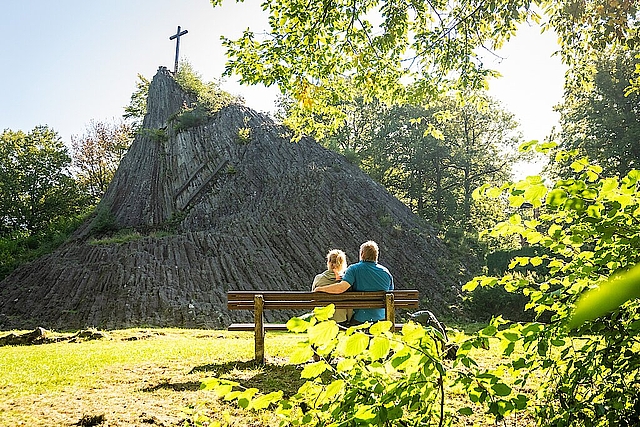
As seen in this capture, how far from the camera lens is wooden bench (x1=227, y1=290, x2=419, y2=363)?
6.00 m

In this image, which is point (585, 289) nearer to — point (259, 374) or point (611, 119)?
point (259, 374)

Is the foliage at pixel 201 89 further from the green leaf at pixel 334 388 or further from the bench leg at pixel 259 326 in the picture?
the green leaf at pixel 334 388

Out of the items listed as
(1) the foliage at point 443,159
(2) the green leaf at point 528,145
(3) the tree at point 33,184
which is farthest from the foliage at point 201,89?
(2) the green leaf at point 528,145

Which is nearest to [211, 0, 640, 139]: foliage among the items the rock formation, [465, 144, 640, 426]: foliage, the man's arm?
the man's arm

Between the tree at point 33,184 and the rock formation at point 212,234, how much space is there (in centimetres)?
727

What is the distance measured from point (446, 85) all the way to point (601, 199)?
18.5 ft

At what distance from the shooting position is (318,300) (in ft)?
19.9

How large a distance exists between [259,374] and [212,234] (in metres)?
13.0

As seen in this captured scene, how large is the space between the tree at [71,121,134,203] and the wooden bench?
102 ft

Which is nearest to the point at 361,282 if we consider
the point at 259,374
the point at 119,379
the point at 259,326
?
the point at 259,326

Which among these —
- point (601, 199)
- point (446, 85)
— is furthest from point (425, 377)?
point (446, 85)

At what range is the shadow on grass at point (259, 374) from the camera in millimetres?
5160

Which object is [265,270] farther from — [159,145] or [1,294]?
[159,145]

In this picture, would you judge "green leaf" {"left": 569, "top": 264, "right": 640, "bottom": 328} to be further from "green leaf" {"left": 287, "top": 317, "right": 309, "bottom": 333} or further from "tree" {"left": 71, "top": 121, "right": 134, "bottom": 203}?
"tree" {"left": 71, "top": 121, "right": 134, "bottom": 203}
